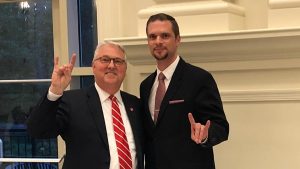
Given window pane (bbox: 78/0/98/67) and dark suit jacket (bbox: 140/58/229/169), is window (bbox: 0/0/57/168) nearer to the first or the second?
window pane (bbox: 78/0/98/67)

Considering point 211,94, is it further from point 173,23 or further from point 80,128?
point 80,128

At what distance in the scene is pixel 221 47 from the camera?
2.51m

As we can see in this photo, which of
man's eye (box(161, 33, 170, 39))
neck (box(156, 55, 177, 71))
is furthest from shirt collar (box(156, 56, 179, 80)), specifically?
man's eye (box(161, 33, 170, 39))

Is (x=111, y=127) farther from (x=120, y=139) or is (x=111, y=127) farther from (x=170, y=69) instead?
(x=170, y=69)

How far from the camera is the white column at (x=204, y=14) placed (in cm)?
256

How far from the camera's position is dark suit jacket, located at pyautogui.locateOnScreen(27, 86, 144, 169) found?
6.72ft

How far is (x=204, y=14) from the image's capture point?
2584 millimetres

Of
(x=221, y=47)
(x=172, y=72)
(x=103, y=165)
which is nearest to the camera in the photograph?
(x=103, y=165)

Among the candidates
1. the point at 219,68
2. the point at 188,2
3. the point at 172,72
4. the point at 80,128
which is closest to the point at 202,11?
the point at 188,2

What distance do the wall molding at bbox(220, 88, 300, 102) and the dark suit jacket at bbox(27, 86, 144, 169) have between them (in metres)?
0.62

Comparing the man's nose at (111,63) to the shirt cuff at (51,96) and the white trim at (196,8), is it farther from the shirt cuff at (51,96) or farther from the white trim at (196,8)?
the white trim at (196,8)

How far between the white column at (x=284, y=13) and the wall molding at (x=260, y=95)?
317mm

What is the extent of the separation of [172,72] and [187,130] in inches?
10.1

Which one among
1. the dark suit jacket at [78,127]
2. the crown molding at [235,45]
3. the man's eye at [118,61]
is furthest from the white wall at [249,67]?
the dark suit jacket at [78,127]
